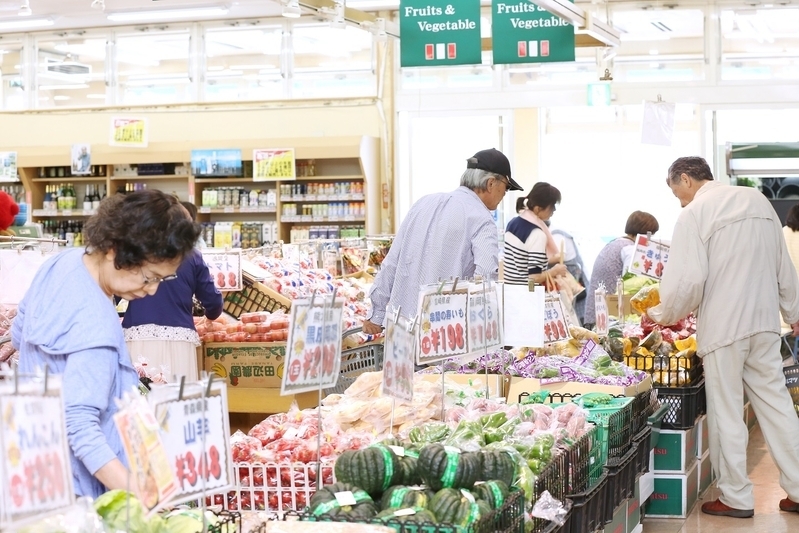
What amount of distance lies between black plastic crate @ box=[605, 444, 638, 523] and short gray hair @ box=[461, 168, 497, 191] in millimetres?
1437

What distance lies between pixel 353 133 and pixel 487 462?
10.0m

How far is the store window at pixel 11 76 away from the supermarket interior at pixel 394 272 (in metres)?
0.04

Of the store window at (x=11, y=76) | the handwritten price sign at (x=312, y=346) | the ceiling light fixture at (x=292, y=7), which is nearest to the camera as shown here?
the handwritten price sign at (x=312, y=346)

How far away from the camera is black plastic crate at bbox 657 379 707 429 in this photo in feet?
17.0

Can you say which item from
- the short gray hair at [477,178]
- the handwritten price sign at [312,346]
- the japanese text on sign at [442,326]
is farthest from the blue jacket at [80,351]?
the short gray hair at [477,178]

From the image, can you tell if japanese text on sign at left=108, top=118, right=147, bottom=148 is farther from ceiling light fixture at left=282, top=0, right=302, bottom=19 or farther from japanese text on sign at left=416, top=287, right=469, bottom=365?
japanese text on sign at left=416, top=287, right=469, bottom=365

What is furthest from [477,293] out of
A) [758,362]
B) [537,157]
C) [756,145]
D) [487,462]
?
[537,157]

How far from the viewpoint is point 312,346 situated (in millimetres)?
2574

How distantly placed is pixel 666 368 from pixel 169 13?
884 cm

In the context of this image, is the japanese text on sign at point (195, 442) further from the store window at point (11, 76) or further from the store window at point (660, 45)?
the store window at point (11, 76)

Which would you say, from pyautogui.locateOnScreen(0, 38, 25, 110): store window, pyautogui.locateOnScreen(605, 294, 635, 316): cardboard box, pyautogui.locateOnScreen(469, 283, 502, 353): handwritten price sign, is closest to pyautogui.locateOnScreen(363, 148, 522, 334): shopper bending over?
pyautogui.locateOnScreen(469, 283, 502, 353): handwritten price sign

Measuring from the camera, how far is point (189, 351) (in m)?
5.48

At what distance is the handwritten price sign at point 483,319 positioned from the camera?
3.62 m

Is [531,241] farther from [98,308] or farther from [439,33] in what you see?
[98,308]
